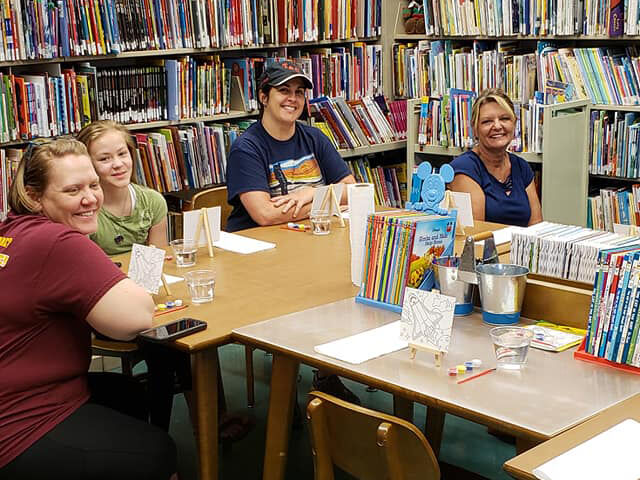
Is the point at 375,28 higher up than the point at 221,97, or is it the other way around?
the point at 375,28

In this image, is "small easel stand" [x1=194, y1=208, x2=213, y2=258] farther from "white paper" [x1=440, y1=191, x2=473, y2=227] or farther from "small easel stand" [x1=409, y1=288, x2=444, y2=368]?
"small easel stand" [x1=409, y1=288, x2=444, y2=368]

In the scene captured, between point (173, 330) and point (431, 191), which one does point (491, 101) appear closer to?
point (431, 191)

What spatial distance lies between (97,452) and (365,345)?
0.67 m

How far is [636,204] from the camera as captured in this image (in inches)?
185

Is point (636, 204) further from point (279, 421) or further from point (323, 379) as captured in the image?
point (279, 421)

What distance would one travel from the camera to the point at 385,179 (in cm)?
551

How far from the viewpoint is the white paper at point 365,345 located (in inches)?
79.9

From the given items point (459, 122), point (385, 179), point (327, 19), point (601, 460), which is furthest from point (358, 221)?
point (385, 179)

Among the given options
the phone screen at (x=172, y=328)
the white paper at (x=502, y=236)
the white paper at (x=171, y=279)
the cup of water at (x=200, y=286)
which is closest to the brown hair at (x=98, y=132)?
the white paper at (x=171, y=279)

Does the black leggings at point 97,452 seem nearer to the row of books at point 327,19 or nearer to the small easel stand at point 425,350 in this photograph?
the small easel stand at point 425,350

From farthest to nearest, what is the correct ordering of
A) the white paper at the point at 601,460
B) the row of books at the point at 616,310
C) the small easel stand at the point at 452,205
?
1. the small easel stand at the point at 452,205
2. the row of books at the point at 616,310
3. the white paper at the point at 601,460

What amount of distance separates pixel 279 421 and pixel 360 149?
→ 3074 millimetres

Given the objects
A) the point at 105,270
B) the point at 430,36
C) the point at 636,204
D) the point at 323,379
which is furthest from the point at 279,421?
the point at 430,36

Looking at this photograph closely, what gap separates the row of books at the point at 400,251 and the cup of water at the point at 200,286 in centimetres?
42
